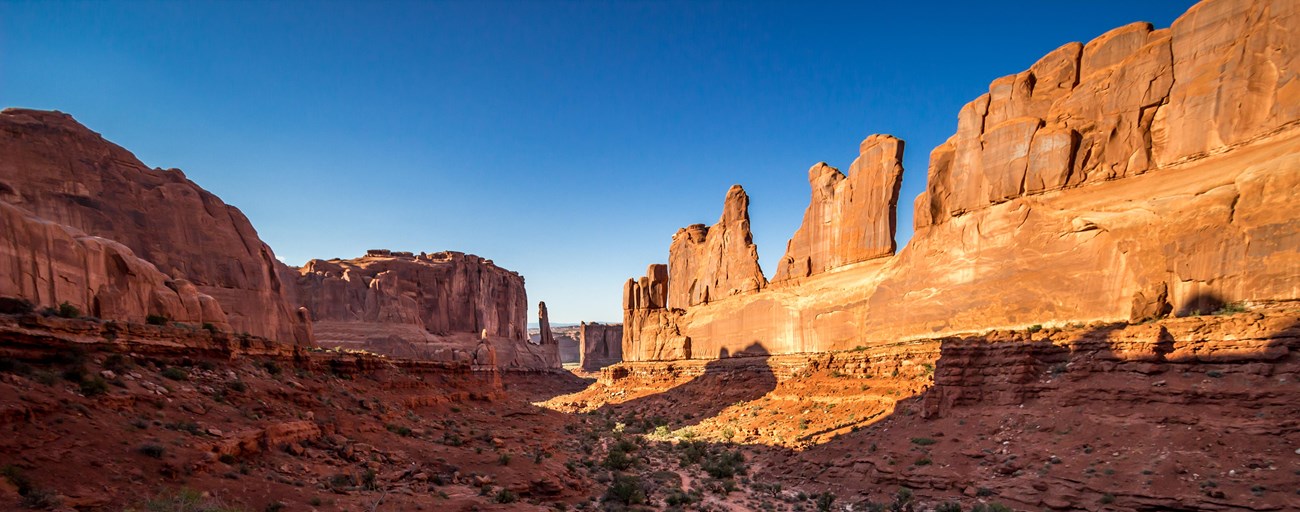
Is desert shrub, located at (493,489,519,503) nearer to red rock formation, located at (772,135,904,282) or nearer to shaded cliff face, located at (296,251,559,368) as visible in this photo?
red rock formation, located at (772,135,904,282)

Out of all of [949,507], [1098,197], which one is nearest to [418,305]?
[949,507]

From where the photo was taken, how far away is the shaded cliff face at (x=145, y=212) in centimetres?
1839

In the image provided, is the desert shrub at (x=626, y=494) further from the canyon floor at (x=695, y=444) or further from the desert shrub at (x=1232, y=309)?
the desert shrub at (x=1232, y=309)

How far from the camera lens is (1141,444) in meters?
14.1

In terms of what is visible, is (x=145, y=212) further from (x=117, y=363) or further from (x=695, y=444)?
(x=695, y=444)

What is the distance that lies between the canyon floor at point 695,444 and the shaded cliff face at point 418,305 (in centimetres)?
3301

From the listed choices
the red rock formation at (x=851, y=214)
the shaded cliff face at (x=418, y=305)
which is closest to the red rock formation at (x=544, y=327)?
the shaded cliff face at (x=418, y=305)

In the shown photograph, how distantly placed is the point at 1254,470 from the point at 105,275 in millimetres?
28818

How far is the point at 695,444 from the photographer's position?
89.6 ft

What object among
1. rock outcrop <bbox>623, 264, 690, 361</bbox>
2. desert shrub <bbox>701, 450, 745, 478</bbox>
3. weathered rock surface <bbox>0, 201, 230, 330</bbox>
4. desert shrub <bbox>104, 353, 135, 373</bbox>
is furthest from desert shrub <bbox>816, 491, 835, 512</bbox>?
rock outcrop <bbox>623, 264, 690, 361</bbox>

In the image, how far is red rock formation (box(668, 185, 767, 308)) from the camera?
45531 mm

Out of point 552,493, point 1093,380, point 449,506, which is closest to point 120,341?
point 449,506

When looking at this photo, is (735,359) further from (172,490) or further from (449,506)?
(172,490)

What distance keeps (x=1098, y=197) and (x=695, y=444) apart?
20.1 meters
